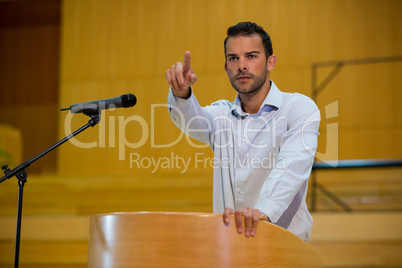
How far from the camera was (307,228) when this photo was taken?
54.4 inches

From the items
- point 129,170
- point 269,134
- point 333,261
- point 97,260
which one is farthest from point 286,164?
point 129,170

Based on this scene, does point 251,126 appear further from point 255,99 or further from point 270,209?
point 270,209

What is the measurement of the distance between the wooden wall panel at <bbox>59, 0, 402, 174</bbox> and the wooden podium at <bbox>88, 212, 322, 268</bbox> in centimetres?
283

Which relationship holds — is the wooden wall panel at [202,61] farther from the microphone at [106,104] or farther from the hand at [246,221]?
the hand at [246,221]

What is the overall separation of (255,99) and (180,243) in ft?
2.41

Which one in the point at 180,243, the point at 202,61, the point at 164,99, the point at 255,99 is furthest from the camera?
the point at 164,99

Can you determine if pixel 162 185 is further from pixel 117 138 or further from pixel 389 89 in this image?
pixel 389 89

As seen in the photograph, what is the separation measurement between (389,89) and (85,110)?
3.32 meters

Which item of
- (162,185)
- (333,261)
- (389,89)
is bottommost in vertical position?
(333,261)

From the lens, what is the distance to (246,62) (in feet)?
4.71

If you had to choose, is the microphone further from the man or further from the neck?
the neck

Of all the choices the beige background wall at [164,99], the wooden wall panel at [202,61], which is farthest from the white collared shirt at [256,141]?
the wooden wall panel at [202,61]

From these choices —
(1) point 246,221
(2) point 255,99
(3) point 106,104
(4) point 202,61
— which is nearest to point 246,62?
(2) point 255,99

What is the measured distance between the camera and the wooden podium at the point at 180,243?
2.83ft
